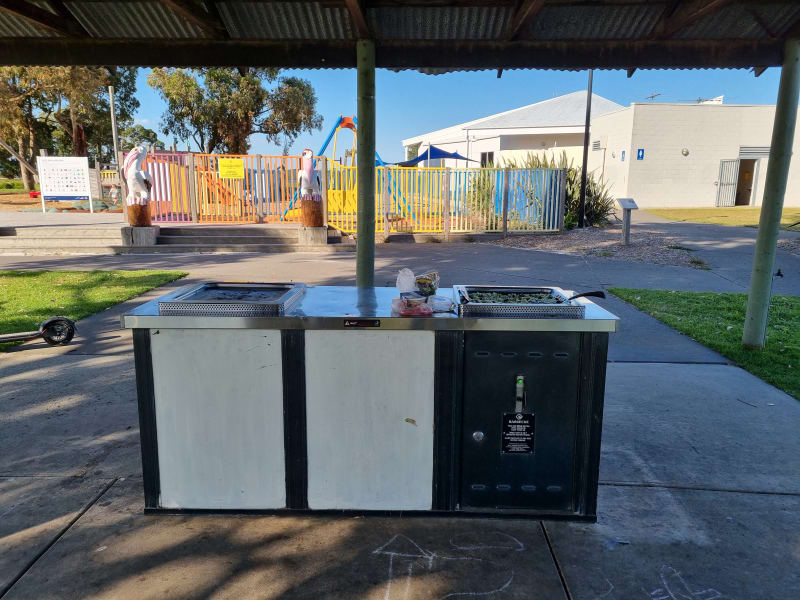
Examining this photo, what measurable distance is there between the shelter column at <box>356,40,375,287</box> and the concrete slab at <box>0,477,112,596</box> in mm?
2939

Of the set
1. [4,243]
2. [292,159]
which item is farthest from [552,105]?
[4,243]

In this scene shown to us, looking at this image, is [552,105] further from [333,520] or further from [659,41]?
[333,520]

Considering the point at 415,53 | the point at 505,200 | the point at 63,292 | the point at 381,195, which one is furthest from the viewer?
the point at 505,200

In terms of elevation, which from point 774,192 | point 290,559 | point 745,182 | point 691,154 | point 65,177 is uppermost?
point 691,154

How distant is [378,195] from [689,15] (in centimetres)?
1266

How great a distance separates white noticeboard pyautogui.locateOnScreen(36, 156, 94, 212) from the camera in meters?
18.9

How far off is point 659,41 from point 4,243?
15.0 m

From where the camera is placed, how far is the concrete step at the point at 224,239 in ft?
50.2

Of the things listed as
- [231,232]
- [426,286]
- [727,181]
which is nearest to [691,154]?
[727,181]

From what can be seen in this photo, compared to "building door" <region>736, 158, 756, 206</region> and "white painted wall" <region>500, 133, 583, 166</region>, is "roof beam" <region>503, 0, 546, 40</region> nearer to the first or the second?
"building door" <region>736, 158, 756, 206</region>

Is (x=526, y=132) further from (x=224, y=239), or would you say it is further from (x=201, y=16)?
(x=201, y=16)

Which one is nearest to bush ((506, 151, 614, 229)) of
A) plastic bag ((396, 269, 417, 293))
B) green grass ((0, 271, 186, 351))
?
green grass ((0, 271, 186, 351))

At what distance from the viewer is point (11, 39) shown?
558cm

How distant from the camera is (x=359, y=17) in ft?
15.9
